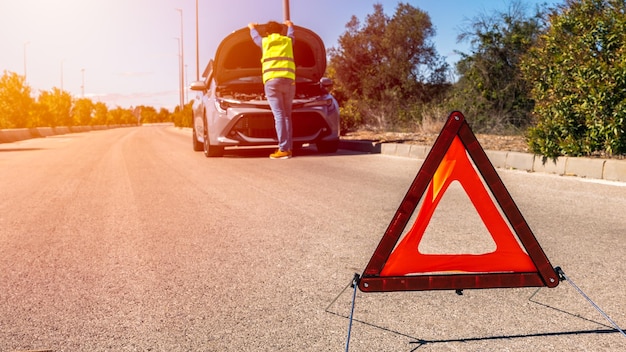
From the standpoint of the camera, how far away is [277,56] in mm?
10992

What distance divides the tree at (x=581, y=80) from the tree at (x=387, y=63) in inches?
526

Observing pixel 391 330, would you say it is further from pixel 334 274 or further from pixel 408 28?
pixel 408 28

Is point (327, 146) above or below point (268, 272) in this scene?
above

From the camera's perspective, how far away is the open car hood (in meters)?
12.2

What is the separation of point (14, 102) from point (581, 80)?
41.5 m

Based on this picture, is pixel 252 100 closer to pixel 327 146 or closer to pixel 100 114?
pixel 327 146

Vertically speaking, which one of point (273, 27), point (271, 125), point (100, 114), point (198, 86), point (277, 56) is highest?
point (273, 27)

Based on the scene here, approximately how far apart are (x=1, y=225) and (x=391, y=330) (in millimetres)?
3931

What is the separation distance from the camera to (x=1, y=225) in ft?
18.1

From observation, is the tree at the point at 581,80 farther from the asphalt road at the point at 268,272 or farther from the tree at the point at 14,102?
the tree at the point at 14,102

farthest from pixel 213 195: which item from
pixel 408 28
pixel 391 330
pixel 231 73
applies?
pixel 408 28

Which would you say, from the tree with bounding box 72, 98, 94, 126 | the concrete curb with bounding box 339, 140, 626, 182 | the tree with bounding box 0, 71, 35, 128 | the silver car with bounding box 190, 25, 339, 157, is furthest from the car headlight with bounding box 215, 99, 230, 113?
the tree with bounding box 72, 98, 94, 126

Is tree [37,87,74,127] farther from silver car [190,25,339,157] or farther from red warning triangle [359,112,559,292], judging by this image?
red warning triangle [359,112,559,292]

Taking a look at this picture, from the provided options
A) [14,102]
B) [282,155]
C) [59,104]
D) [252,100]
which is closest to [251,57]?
[252,100]
